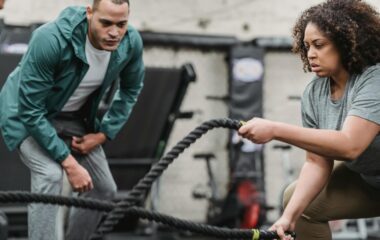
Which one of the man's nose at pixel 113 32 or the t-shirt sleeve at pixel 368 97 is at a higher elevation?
the man's nose at pixel 113 32

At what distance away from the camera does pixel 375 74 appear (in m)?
2.38

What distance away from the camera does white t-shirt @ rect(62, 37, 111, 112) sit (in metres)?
3.07

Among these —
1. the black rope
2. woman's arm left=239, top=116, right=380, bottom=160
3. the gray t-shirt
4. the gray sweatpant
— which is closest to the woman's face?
the gray t-shirt

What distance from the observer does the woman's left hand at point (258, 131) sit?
82.4 inches

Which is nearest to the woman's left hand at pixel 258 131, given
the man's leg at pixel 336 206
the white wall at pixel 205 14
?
the man's leg at pixel 336 206

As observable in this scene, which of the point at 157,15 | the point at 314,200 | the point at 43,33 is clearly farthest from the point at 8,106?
the point at 157,15

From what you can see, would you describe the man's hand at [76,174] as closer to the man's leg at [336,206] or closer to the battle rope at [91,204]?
the man's leg at [336,206]

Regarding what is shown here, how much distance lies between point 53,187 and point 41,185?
2.0 inches

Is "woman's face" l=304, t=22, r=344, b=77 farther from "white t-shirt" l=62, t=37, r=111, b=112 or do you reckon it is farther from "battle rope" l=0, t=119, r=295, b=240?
"white t-shirt" l=62, t=37, r=111, b=112

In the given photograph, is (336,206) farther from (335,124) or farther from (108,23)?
(108,23)

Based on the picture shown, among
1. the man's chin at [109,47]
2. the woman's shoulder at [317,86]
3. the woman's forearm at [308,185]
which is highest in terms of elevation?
the man's chin at [109,47]

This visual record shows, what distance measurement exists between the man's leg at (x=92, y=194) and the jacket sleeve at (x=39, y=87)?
0.30m

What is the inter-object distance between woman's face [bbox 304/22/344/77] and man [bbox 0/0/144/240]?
912 millimetres

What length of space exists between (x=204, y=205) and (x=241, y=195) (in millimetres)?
907
